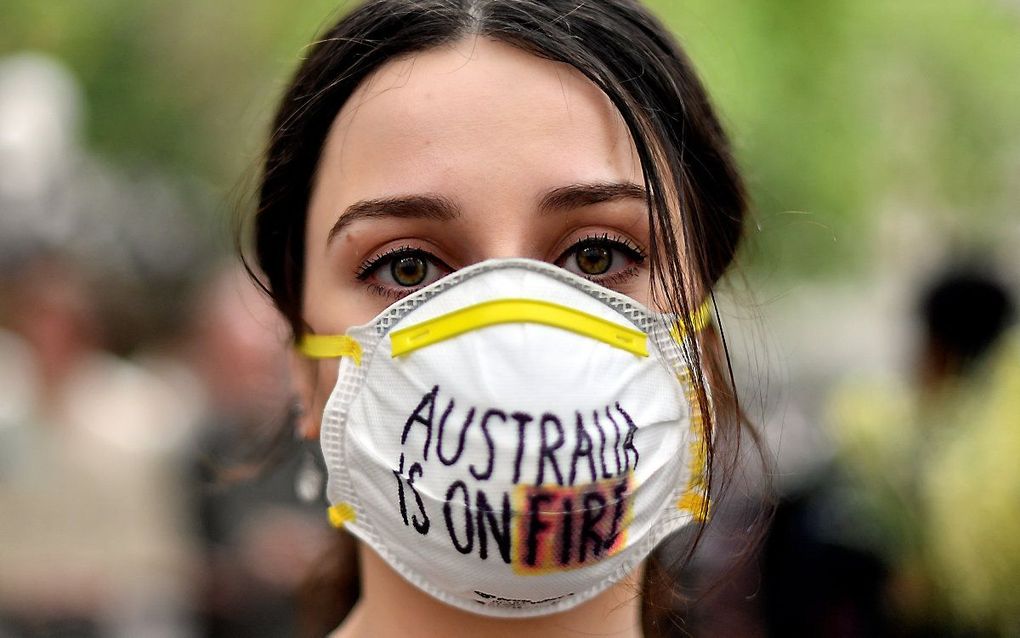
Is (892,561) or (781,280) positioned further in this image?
(781,280)

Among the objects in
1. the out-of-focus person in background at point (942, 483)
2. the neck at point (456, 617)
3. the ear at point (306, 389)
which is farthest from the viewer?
the out-of-focus person in background at point (942, 483)

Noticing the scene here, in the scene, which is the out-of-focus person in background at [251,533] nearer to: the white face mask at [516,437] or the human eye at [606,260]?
the white face mask at [516,437]

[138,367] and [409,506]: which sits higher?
[409,506]

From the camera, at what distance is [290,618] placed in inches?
204

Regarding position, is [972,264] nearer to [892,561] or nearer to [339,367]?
[892,561]

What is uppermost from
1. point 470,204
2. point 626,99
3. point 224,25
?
point 626,99

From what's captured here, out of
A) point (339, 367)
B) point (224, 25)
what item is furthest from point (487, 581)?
point (224, 25)

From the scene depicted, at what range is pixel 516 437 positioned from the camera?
196 centimetres

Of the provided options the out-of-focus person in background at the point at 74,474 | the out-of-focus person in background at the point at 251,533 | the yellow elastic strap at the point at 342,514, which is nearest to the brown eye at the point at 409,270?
the yellow elastic strap at the point at 342,514

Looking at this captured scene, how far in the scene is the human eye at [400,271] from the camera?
2.16 metres

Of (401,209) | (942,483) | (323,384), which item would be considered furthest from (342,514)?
(942,483)

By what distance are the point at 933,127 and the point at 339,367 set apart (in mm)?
8184

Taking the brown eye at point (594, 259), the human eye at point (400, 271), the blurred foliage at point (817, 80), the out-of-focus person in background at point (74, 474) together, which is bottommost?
the out-of-focus person in background at point (74, 474)

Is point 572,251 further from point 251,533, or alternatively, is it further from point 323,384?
point 251,533
